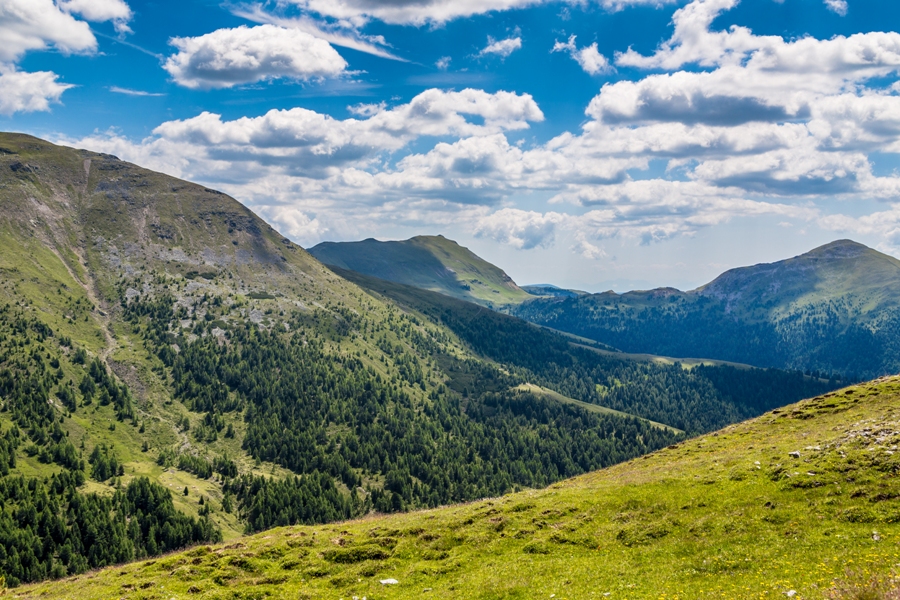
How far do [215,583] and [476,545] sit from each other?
67.5 ft

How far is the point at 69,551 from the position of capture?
14650cm

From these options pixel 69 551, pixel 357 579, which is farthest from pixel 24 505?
pixel 357 579

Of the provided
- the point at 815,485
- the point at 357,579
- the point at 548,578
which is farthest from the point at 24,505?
the point at 815,485

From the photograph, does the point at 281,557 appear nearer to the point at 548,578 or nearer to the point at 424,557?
the point at 424,557

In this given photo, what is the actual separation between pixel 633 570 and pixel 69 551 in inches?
6586

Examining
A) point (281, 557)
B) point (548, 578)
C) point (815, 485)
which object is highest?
point (815, 485)

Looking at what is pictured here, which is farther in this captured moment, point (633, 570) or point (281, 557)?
point (281, 557)

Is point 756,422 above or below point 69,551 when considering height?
above

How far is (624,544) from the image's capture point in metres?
40.6

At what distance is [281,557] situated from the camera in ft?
155

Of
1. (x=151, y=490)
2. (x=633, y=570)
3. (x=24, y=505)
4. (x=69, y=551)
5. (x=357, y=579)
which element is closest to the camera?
(x=633, y=570)

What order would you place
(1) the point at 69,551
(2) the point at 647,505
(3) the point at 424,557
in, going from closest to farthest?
(3) the point at 424,557
(2) the point at 647,505
(1) the point at 69,551

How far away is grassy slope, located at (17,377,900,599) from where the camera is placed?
106ft

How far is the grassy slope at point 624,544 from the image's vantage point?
32.3m
